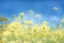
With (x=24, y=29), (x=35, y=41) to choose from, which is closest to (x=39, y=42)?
(x=35, y=41)

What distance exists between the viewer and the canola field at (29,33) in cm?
512

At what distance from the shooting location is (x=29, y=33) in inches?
207

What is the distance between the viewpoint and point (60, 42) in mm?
5172

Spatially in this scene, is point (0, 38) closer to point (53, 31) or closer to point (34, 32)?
point (34, 32)

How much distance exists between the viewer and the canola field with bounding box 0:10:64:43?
512 cm

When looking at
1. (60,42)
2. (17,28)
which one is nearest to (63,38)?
(60,42)

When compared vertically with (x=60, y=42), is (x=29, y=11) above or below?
above

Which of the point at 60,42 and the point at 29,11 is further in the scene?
the point at 29,11

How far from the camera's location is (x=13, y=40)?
5.10 meters

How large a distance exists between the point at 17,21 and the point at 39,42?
1.92 ft

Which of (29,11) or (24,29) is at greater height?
(29,11)

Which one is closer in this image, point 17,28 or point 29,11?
point 17,28

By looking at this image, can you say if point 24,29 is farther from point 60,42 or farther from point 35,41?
point 60,42

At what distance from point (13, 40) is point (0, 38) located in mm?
341
